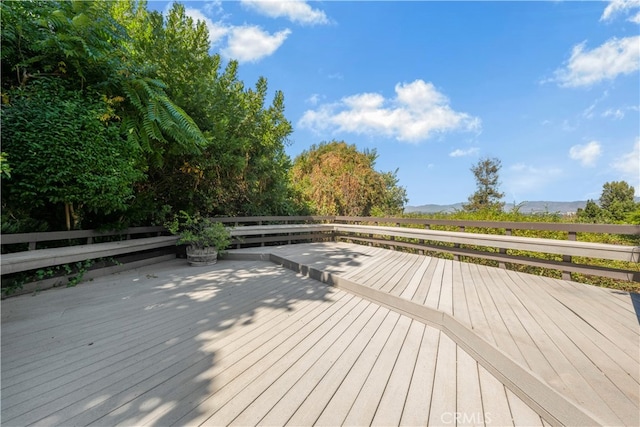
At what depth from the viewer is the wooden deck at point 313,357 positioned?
1153mm

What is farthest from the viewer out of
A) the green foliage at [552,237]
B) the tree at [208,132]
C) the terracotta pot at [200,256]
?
the tree at [208,132]

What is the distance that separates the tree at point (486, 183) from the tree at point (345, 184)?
10.0 m

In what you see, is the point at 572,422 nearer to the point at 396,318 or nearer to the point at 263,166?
the point at 396,318

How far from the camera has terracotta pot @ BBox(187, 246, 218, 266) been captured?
13.9 ft

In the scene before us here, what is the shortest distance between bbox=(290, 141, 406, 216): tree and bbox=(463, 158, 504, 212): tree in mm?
10022

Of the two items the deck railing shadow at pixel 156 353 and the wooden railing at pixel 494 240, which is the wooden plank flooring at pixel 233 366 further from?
the wooden railing at pixel 494 240

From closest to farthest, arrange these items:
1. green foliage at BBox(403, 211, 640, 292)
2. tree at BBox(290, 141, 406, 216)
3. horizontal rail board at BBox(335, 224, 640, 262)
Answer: horizontal rail board at BBox(335, 224, 640, 262) < green foliage at BBox(403, 211, 640, 292) < tree at BBox(290, 141, 406, 216)

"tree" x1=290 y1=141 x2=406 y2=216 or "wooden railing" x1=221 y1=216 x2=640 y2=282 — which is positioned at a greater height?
"tree" x1=290 y1=141 x2=406 y2=216

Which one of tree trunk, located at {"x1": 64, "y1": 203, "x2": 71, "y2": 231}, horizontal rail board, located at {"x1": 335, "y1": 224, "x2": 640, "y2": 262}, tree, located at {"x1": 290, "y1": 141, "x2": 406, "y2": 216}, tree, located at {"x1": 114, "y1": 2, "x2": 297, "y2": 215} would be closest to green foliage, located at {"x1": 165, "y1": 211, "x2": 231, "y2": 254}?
tree, located at {"x1": 114, "y1": 2, "x2": 297, "y2": 215}

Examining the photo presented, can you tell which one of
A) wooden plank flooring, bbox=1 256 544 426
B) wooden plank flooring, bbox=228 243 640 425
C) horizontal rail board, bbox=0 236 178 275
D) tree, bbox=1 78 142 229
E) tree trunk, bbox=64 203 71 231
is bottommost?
wooden plank flooring, bbox=1 256 544 426

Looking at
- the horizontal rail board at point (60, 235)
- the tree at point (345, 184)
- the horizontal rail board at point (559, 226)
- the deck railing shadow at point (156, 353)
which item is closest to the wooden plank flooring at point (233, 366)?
the deck railing shadow at point (156, 353)

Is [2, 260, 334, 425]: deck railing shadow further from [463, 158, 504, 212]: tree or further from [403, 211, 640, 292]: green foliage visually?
[463, 158, 504, 212]: tree

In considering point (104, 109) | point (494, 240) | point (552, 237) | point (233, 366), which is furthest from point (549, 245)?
point (104, 109)

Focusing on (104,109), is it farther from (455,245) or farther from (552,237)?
(552,237)
